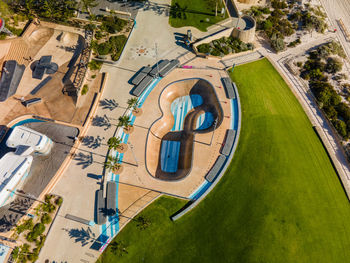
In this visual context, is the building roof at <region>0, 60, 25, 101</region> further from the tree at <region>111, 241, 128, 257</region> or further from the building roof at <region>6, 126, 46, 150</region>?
the tree at <region>111, 241, 128, 257</region>

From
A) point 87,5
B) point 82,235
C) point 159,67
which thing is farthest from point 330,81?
point 82,235

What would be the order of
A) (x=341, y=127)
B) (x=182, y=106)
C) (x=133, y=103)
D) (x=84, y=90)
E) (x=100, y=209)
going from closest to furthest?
(x=100, y=209) → (x=133, y=103) → (x=341, y=127) → (x=84, y=90) → (x=182, y=106)

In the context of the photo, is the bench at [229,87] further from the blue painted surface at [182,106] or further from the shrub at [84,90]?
the shrub at [84,90]

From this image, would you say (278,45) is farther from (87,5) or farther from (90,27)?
(87,5)

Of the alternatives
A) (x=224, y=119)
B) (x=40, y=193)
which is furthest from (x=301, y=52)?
(x=40, y=193)

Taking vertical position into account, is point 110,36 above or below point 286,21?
above

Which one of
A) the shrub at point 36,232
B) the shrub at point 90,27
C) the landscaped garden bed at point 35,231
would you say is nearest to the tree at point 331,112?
the landscaped garden bed at point 35,231

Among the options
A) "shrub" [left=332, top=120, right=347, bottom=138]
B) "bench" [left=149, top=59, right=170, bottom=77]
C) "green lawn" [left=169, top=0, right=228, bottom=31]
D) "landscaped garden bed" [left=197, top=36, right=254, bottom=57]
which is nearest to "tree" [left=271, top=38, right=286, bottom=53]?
"landscaped garden bed" [left=197, top=36, right=254, bottom=57]

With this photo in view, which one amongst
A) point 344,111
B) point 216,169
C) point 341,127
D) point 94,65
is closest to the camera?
point 216,169
